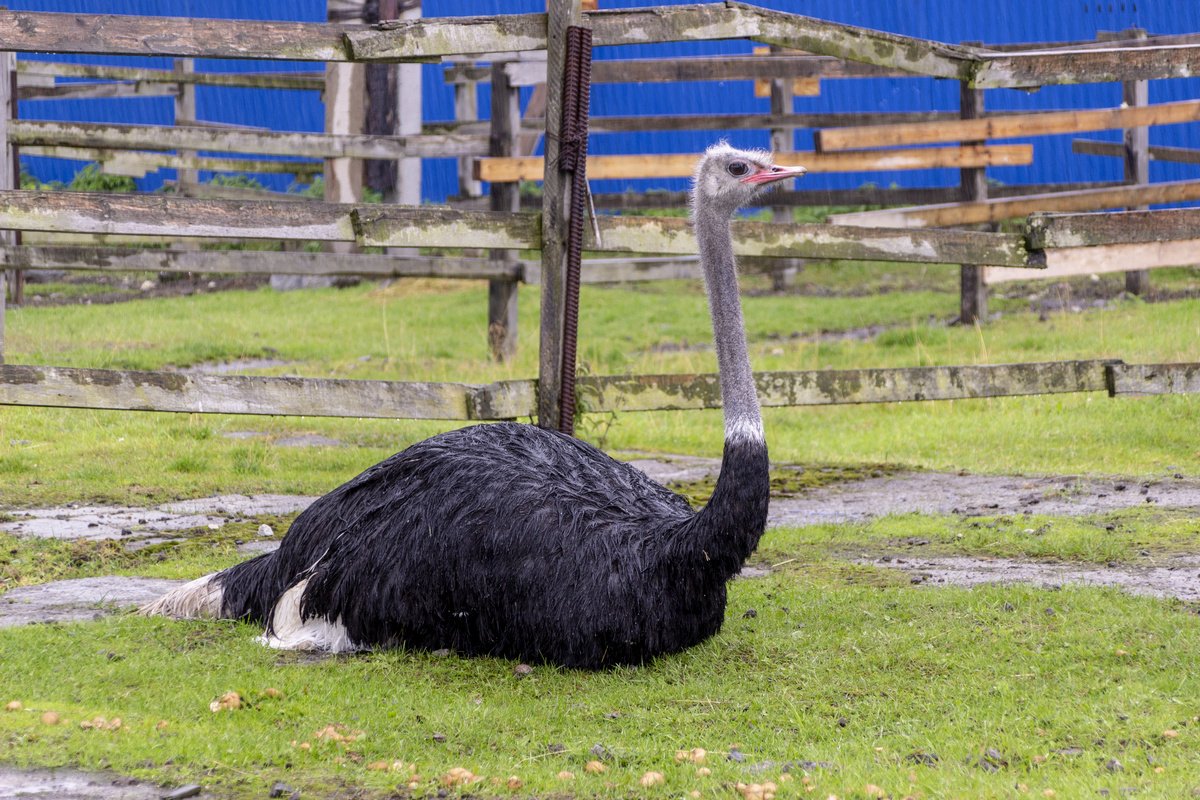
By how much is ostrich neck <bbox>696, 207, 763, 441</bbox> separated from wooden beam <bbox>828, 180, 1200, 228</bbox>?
21.1 feet

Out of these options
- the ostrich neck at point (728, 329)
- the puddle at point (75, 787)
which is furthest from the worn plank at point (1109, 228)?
the puddle at point (75, 787)

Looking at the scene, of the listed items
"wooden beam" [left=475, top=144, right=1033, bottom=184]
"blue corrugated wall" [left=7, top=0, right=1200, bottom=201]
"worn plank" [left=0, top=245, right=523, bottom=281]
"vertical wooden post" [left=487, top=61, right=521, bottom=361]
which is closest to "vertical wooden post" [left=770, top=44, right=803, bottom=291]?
"wooden beam" [left=475, top=144, right=1033, bottom=184]

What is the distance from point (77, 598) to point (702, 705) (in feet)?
7.52

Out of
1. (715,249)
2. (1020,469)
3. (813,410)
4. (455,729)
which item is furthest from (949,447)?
(455,729)

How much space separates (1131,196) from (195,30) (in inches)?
318

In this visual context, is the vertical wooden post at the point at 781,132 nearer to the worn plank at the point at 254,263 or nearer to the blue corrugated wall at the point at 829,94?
the blue corrugated wall at the point at 829,94

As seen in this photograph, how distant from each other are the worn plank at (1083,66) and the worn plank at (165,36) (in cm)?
298

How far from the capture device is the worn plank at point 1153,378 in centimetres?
732

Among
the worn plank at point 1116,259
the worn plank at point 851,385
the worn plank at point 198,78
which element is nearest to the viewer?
the worn plank at point 851,385

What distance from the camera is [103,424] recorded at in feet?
28.9

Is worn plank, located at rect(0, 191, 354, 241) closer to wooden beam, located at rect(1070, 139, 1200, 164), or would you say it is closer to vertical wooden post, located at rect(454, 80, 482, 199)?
vertical wooden post, located at rect(454, 80, 482, 199)

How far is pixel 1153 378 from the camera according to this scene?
7.41m

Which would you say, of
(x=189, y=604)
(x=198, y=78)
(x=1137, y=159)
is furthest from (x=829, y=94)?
(x=189, y=604)

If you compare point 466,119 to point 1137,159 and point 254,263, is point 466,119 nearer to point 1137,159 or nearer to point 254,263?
point 254,263
